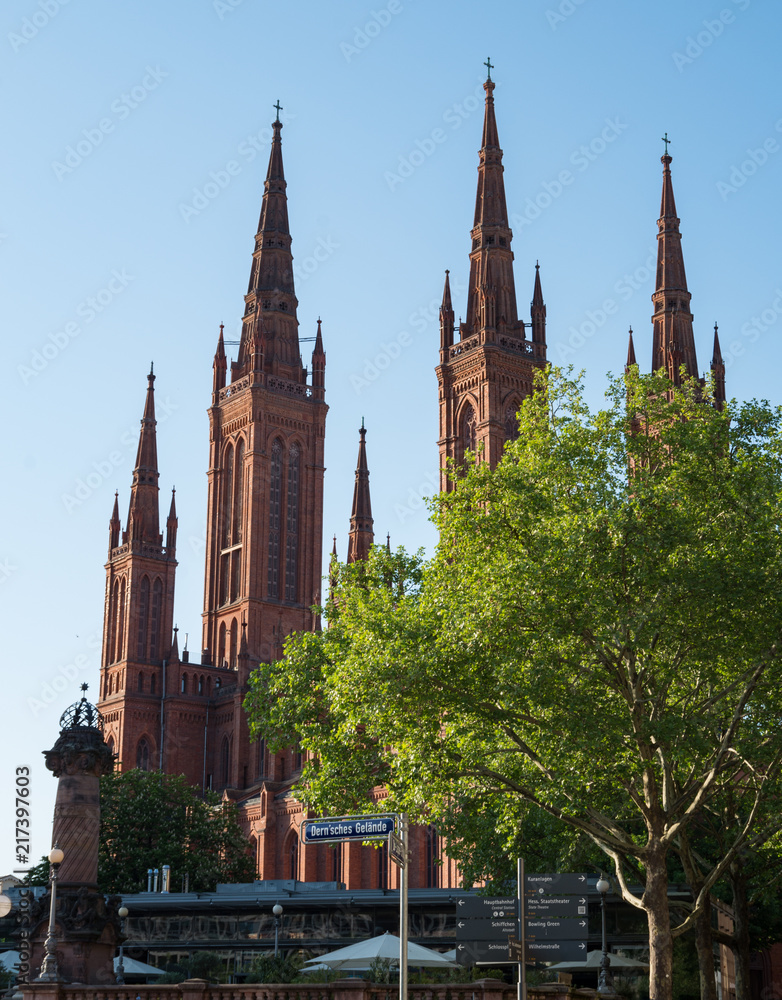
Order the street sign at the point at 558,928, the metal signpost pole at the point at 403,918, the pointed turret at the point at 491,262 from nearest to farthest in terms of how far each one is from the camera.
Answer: the metal signpost pole at the point at 403,918, the street sign at the point at 558,928, the pointed turret at the point at 491,262

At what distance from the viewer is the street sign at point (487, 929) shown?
19.2 meters

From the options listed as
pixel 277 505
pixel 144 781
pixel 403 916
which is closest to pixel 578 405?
pixel 403 916

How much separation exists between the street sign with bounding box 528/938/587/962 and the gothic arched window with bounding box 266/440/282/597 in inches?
3569

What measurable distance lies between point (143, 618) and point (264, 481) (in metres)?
14.9

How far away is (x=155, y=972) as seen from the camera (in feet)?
144

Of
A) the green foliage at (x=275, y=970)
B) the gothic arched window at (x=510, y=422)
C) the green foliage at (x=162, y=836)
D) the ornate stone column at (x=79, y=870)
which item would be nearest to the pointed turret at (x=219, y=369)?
the gothic arched window at (x=510, y=422)

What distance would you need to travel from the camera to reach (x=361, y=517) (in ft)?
360

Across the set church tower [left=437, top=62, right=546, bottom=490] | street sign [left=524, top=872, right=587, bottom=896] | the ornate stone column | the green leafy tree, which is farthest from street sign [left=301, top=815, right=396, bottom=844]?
church tower [left=437, top=62, right=546, bottom=490]

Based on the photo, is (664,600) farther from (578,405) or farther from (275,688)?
(275,688)

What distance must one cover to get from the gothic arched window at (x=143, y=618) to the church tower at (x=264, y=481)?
4.92 m

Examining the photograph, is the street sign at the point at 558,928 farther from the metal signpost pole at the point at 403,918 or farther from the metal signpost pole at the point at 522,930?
the metal signpost pole at the point at 403,918

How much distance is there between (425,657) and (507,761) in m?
5.07

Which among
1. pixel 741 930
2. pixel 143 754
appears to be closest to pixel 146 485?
pixel 143 754

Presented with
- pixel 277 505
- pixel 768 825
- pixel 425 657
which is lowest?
pixel 768 825
